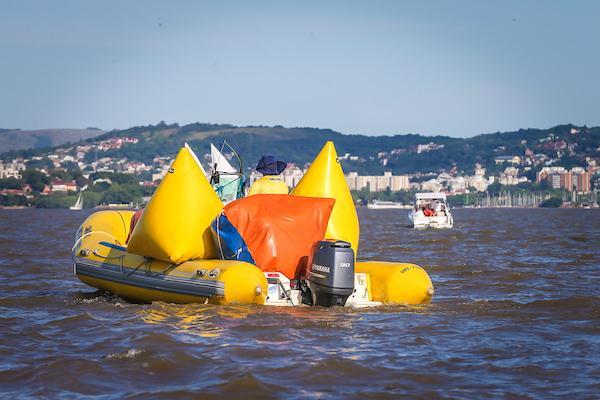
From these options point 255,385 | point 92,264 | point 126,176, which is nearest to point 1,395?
point 255,385

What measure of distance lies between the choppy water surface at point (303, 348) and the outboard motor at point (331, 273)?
0.59 feet

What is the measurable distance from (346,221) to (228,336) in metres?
3.62

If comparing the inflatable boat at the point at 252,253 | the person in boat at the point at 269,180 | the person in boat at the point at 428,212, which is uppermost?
the person in boat at the point at 269,180

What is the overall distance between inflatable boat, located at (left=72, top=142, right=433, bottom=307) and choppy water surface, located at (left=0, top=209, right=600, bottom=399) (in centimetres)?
25

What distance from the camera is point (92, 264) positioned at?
15.5 m

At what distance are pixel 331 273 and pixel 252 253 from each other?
4.00ft

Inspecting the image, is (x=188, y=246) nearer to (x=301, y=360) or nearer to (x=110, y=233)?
(x=110, y=233)

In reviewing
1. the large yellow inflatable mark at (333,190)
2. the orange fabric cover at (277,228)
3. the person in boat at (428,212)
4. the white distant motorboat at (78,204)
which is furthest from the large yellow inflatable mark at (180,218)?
the white distant motorboat at (78,204)

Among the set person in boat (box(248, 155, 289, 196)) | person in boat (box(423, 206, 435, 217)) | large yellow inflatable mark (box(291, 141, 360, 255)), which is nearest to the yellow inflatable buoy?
large yellow inflatable mark (box(291, 141, 360, 255))

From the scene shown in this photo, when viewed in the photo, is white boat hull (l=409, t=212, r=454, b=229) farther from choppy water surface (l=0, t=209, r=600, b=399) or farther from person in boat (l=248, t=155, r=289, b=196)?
person in boat (l=248, t=155, r=289, b=196)

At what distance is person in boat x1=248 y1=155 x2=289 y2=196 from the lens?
15.8m

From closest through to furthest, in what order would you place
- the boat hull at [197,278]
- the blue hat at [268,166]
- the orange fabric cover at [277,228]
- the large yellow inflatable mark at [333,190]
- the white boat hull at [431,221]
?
the boat hull at [197,278], the orange fabric cover at [277,228], the large yellow inflatable mark at [333,190], the blue hat at [268,166], the white boat hull at [431,221]

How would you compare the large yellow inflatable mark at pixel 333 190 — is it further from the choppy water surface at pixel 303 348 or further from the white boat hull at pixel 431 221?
the white boat hull at pixel 431 221

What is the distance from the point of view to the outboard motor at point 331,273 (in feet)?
43.0
